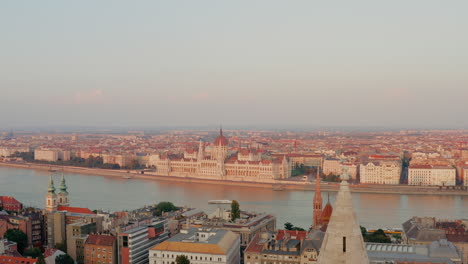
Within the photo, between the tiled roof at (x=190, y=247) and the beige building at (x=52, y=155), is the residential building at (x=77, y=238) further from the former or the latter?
the beige building at (x=52, y=155)

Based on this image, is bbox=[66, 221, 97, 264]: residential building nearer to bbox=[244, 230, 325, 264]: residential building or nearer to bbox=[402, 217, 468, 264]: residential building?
bbox=[244, 230, 325, 264]: residential building

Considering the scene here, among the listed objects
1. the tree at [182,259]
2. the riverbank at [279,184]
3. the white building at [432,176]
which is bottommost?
the riverbank at [279,184]

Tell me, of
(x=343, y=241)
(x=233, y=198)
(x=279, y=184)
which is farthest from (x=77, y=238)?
(x=279, y=184)

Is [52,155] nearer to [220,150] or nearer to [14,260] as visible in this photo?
[220,150]

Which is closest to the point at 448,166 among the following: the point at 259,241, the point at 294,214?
the point at 294,214

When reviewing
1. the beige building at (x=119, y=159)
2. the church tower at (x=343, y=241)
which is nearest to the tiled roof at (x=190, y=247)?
the church tower at (x=343, y=241)

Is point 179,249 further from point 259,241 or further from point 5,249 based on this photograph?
point 5,249
